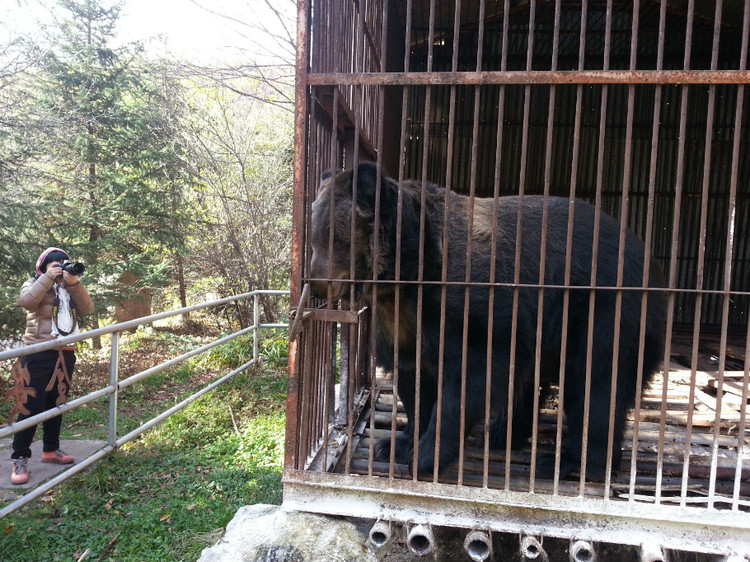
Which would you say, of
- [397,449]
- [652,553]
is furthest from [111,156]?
[652,553]

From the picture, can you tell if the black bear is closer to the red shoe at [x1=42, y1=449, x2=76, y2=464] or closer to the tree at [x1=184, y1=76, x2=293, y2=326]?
the red shoe at [x1=42, y1=449, x2=76, y2=464]

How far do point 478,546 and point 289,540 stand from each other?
100cm

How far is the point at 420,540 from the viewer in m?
2.88

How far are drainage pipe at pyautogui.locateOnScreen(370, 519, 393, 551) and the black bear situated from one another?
1.43 feet

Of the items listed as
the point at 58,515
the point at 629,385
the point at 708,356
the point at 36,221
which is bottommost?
the point at 58,515

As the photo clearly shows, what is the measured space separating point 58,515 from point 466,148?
9043 mm

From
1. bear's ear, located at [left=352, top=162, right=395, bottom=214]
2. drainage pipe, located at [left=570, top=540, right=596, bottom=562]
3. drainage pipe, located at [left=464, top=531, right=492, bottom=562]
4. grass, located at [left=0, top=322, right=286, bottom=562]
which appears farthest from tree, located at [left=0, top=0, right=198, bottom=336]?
drainage pipe, located at [left=570, top=540, right=596, bottom=562]

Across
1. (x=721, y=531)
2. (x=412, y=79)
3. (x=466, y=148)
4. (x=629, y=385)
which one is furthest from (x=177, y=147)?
(x=721, y=531)

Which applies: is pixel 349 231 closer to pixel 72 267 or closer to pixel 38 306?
pixel 72 267

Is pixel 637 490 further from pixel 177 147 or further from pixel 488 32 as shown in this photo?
pixel 177 147

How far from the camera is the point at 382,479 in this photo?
117 inches

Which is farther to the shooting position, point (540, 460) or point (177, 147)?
point (177, 147)

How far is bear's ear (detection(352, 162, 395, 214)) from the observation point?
9.93ft

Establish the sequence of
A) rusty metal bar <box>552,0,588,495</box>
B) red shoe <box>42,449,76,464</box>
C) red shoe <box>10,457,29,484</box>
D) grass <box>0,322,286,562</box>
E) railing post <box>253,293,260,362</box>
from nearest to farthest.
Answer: rusty metal bar <box>552,0,588,495</box> → grass <box>0,322,286,562</box> → red shoe <box>10,457,29,484</box> → red shoe <box>42,449,76,464</box> → railing post <box>253,293,260,362</box>
